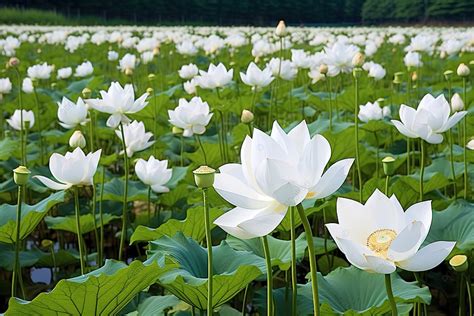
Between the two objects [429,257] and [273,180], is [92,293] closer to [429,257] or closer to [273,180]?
[273,180]

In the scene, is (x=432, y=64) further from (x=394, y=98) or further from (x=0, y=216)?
(x=0, y=216)

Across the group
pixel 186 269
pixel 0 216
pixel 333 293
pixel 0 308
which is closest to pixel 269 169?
pixel 186 269

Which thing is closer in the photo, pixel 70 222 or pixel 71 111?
pixel 70 222

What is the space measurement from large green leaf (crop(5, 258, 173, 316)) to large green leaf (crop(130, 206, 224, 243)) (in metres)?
0.44

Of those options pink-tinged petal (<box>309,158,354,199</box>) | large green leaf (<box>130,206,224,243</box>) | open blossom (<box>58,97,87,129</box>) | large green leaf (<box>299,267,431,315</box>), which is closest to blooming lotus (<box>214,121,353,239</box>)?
pink-tinged petal (<box>309,158,354,199</box>)

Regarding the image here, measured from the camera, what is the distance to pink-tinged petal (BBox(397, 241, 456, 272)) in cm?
85

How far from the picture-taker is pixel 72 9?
2734 centimetres

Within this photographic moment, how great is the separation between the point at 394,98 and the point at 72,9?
2539 cm

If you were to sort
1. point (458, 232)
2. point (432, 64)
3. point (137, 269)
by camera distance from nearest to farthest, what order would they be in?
point (137, 269) < point (458, 232) < point (432, 64)

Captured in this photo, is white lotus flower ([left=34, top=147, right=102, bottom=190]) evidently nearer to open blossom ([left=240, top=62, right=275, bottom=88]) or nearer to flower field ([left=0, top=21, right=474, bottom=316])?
flower field ([left=0, top=21, right=474, bottom=316])

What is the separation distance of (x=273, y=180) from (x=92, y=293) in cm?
34

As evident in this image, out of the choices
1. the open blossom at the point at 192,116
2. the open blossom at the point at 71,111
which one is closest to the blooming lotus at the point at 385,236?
the open blossom at the point at 192,116

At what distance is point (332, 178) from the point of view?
93 centimetres

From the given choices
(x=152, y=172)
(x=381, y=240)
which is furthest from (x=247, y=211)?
(x=152, y=172)
